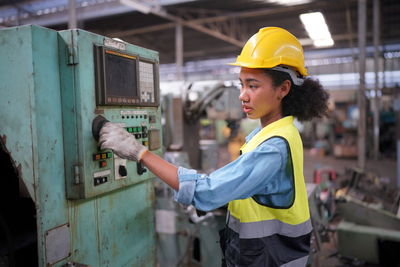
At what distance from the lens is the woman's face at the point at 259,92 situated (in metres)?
1.12

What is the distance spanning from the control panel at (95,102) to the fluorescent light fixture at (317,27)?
3.03 metres

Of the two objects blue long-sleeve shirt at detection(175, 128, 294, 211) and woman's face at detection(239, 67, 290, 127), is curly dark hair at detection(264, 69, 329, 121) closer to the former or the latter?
woman's face at detection(239, 67, 290, 127)

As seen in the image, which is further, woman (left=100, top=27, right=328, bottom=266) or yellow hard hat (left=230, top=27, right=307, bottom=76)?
yellow hard hat (left=230, top=27, right=307, bottom=76)

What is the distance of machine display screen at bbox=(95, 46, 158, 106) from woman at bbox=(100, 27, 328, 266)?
0.14m

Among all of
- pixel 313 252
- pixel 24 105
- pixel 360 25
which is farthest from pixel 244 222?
pixel 360 25

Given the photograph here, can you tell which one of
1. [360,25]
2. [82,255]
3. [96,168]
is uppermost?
[360,25]

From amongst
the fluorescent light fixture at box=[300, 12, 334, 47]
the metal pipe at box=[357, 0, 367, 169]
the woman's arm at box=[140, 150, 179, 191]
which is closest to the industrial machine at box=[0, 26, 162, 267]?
the woman's arm at box=[140, 150, 179, 191]

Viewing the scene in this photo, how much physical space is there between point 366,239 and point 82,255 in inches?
91.4

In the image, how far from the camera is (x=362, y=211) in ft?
9.30

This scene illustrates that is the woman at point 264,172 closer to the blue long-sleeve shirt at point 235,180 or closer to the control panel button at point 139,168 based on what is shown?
the blue long-sleeve shirt at point 235,180

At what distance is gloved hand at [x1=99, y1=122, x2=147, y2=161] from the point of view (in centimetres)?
107

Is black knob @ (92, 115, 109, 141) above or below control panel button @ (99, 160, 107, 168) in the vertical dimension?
above

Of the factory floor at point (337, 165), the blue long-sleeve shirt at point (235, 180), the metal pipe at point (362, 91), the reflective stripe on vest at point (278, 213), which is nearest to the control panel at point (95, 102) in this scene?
the blue long-sleeve shirt at point (235, 180)

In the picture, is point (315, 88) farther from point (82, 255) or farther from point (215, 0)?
point (215, 0)
